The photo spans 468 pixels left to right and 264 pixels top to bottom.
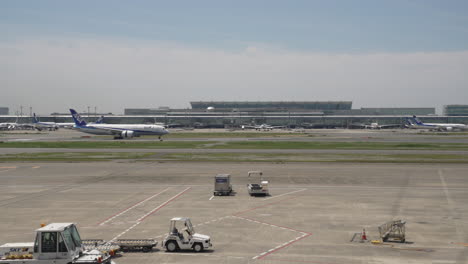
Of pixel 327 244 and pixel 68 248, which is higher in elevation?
pixel 68 248

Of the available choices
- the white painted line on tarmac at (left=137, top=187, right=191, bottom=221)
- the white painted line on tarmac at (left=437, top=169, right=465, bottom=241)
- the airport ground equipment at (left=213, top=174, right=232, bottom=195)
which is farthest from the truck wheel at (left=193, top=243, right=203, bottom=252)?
the airport ground equipment at (left=213, top=174, right=232, bottom=195)

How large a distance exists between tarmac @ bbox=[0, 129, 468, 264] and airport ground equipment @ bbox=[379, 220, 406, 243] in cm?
54

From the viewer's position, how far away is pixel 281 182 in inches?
1969

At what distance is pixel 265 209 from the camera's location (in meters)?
35.9

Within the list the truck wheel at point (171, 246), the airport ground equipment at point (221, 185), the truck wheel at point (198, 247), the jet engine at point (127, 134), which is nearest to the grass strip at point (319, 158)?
the airport ground equipment at point (221, 185)

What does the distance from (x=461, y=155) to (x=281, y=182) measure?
46736 mm

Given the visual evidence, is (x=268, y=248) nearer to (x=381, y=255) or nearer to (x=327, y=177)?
(x=381, y=255)

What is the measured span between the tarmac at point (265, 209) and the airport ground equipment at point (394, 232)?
0.54m

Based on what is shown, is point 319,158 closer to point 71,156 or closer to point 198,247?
point 71,156

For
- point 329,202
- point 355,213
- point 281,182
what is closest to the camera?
point 355,213

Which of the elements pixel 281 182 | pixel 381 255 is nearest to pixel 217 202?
pixel 281 182

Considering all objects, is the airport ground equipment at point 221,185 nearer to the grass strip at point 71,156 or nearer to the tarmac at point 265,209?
the tarmac at point 265,209

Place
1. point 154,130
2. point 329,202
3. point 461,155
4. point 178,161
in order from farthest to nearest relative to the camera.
Answer: 1. point 154,130
2. point 461,155
3. point 178,161
4. point 329,202

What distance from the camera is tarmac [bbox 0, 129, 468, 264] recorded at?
80.0 feet
